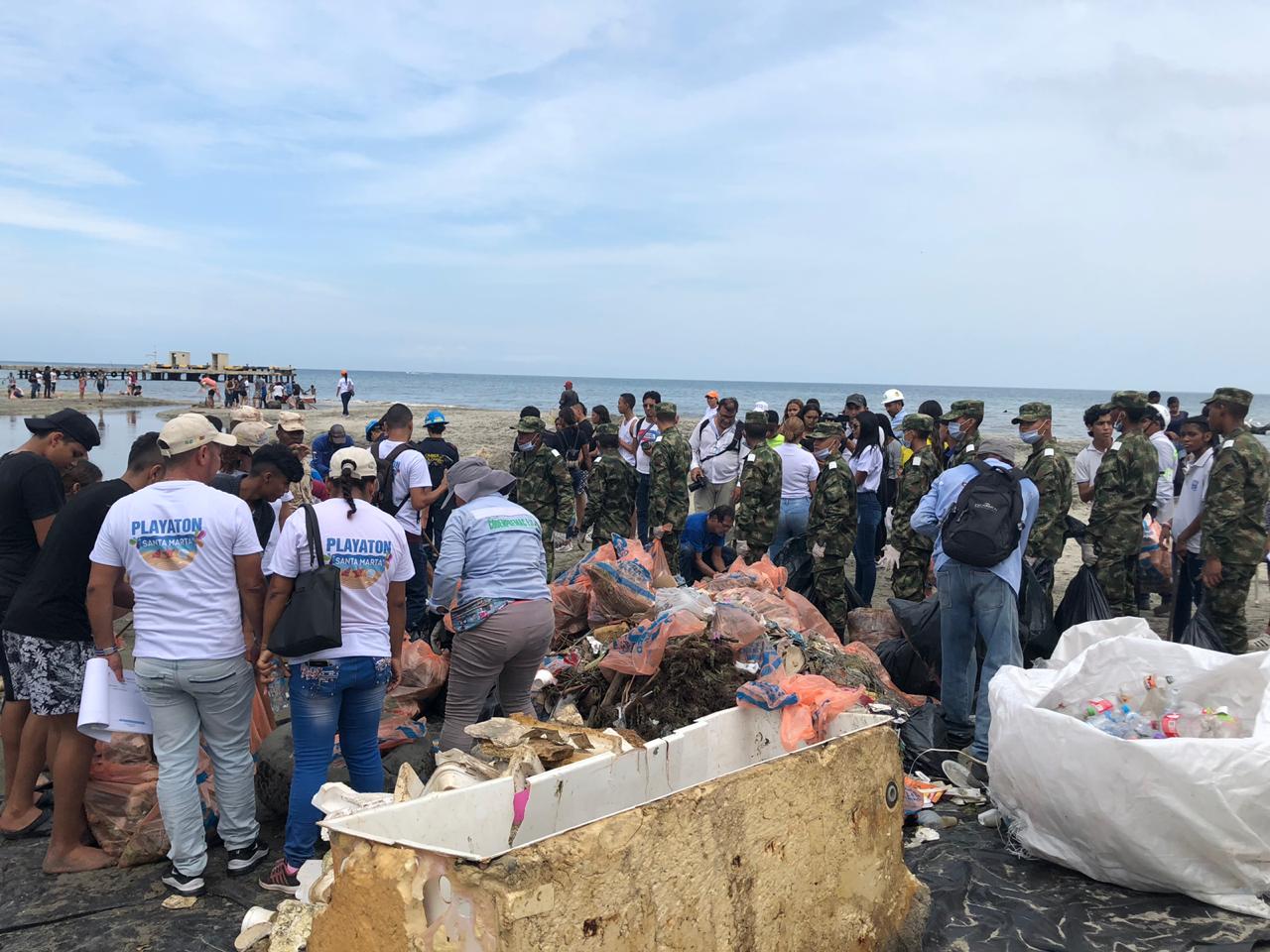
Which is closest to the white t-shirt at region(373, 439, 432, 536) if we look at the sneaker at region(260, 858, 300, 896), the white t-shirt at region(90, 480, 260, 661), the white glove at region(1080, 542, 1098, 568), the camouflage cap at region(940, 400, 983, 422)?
the white t-shirt at region(90, 480, 260, 661)

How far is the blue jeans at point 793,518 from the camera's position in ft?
24.7

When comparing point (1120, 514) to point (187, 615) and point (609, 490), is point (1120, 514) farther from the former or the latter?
point (187, 615)

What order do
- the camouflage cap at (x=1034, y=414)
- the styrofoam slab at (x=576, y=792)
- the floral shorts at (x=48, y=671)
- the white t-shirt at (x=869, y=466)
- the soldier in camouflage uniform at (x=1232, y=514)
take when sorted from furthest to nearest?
the white t-shirt at (x=869, y=466)
the camouflage cap at (x=1034, y=414)
the soldier in camouflage uniform at (x=1232, y=514)
the floral shorts at (x=48, y=671)
the styrofoam slab at (x=576, y=792)

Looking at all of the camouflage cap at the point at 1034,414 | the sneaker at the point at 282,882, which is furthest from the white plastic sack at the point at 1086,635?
the sneaker at the point at 282,882

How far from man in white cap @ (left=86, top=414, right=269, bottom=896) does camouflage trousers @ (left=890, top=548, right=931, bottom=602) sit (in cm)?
513

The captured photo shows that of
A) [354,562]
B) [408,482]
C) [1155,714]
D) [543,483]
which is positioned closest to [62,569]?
[354,562]

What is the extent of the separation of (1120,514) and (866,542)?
2.16m

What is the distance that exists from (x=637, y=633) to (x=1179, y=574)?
427 centimetres

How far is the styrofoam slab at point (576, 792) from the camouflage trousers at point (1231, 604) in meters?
3.84

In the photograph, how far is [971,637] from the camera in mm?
5000

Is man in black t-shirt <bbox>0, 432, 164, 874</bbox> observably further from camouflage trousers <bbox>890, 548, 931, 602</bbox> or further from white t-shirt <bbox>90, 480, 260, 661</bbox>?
camouflage trousers <bbox>890, 548, 931, 602</bbox>

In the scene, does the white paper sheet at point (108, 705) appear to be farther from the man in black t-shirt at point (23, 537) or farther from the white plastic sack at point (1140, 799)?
the white plastic sack at point (1140, 799)

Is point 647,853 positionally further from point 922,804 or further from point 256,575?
point 922,804

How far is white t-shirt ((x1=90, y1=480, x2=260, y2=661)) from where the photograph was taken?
332 centimetres
